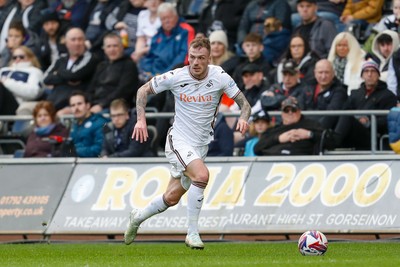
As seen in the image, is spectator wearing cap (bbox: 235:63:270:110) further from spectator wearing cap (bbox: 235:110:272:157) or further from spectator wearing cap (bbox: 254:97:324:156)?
spectator wearing cap (bbox: 254:97:324:156)

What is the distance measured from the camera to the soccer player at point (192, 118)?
1519 centimetres

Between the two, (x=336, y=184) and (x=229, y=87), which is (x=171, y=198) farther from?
(x=336, y=184)

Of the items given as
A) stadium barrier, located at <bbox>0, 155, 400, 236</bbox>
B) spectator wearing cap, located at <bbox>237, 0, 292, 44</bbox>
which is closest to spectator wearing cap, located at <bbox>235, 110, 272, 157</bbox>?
stadium barrier, located at <bbox>0, 155, 400, 236</bbox>

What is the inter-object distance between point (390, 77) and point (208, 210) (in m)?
4.03

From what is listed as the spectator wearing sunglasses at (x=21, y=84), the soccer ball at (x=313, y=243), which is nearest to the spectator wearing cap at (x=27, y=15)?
the spectator wearing sunglasses at (x=21, y=84)

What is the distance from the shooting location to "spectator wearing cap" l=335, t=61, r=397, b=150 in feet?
64.6

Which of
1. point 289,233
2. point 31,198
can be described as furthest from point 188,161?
point 31,198

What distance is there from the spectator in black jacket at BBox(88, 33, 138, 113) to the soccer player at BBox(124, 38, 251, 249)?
6774 millimetres

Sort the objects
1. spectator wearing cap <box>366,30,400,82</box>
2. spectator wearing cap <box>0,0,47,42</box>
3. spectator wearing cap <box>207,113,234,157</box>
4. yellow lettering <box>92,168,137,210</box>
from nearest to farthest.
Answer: yellow lettering <box>92,168,137,210</box> → spectator wearing cap <box>207,113,234,157</box> → spectator wearing cap <box>366,30,400,82</box> → spectator wearing cap <box>0,0,47,42</box>

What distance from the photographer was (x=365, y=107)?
1994 centimetres

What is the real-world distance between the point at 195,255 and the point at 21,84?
9.88 metres

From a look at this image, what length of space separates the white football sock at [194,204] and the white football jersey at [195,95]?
2.13ft

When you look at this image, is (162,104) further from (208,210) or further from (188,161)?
(188,161)

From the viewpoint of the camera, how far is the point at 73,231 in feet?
61.2
